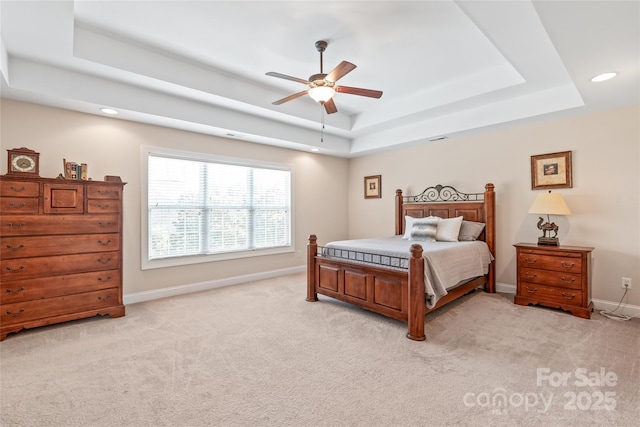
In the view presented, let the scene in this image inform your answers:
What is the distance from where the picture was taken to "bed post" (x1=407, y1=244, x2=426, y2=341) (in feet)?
9.03

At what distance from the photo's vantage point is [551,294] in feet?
11.4

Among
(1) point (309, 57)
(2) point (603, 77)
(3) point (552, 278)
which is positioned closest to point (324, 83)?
(1) point (309, 57)

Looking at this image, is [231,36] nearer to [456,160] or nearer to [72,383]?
[72,383]

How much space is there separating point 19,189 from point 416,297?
392 centimetres

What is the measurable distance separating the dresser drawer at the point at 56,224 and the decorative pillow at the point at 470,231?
4.47m

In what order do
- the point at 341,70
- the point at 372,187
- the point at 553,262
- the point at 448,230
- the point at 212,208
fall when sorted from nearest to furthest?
the point at 341,70, the point at 553,262, the point at 448,230, the point at 212,208, the point at 372,187

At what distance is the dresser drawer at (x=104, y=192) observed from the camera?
129 inches

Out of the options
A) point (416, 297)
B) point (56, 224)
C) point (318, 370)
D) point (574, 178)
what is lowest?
point (318, 370)

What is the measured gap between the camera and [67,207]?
3.13m

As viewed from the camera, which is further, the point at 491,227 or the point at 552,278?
the point at 491,227

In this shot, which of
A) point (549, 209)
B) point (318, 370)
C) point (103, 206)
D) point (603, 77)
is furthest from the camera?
point (549, 209)

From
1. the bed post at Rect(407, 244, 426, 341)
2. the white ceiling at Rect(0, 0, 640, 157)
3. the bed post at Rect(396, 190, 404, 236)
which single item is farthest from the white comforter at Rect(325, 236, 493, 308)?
the white ceiling at Rect(0, 0, 640, 157)

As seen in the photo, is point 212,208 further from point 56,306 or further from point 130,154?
point 56,306

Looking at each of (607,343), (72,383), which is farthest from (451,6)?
(72,383)
